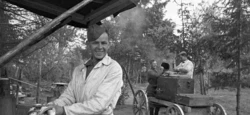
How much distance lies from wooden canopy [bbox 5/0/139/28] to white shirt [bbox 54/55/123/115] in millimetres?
682

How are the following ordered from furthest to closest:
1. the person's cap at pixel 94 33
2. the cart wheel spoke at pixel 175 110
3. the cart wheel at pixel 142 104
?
the cart wheel at pixel 142 104, the cart wheel spoke at pixel 175 110, the person's cap at pixel 94 33

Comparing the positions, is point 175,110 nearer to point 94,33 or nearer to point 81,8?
point 81,8

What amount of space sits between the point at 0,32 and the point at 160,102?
15.0 ft

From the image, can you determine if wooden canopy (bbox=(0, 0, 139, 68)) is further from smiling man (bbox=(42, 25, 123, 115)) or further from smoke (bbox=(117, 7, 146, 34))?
smoke (bbox=(117, 7, 146, 34))

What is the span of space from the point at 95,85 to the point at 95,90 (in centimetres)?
4

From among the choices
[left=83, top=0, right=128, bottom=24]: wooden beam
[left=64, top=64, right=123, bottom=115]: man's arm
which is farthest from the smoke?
[left=64, top=64, right=123, bottom=115]: man's arm

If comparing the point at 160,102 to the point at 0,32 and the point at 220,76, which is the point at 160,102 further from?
the point at 0,32

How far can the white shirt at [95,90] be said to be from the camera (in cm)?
168

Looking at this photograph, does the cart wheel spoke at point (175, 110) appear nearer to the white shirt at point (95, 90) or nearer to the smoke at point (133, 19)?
the white shirt at point (95, 90)

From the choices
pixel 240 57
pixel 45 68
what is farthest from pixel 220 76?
pixel 45 68

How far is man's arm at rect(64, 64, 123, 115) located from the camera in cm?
167

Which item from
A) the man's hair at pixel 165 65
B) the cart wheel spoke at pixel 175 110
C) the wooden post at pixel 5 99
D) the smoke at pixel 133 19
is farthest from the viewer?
the smoke at pixel 133 19

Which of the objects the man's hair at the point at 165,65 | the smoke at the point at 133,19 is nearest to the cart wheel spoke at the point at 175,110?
the man's hair at the point at 165,65

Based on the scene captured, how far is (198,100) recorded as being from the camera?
5.64 m
